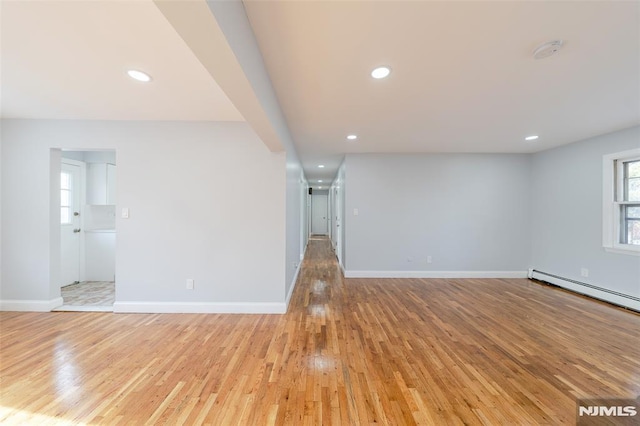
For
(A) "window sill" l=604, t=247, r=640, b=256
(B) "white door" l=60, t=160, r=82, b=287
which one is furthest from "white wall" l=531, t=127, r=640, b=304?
(B) "white door" l=60, t=160, r=82, b=287

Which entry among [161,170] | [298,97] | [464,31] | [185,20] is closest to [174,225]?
[161,170]

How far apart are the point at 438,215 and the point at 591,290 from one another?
2.31 metres

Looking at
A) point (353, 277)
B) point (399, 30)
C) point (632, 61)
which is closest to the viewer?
point (399, 30)

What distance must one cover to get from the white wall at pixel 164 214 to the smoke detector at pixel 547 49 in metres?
2.57

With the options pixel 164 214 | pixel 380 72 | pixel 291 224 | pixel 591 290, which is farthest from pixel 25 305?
pixel 591 290

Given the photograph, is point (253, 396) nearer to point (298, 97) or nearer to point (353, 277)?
point (298, 97)

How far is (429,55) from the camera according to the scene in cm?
181

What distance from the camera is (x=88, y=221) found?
4.41m

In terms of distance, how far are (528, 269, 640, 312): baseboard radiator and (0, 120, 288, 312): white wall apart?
14.3ft

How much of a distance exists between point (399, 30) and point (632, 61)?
5.96 ft

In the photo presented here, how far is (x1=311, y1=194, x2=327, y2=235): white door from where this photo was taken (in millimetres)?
13203

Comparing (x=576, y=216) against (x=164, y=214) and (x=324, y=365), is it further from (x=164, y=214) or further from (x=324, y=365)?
(x=164, y=214)

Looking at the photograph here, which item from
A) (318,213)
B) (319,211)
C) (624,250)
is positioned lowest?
(624,250)

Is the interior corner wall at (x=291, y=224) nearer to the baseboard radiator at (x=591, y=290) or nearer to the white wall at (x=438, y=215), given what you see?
the white wall at (x=438, y=215)
